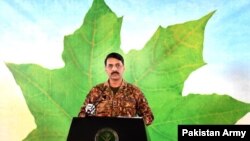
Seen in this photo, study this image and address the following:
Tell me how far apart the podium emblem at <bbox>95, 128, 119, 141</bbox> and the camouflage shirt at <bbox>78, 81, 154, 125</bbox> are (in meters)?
1.11

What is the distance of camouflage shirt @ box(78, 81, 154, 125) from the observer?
3018 millimetres

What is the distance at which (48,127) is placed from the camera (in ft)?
10.1

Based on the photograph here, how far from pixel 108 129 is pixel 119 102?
45.2 inches

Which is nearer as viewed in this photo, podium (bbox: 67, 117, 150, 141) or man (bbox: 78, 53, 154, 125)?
podium (bbox: 67, 117, 150, 141)

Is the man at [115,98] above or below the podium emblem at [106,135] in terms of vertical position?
above

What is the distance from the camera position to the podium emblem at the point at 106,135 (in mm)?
1872

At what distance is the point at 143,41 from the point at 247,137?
0.92 metres

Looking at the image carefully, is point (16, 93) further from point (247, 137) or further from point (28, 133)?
point (247, 137)

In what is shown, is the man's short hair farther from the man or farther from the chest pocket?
the chest pocket

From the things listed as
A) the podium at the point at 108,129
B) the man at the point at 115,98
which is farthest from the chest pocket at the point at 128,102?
the podium at the point at 108,129

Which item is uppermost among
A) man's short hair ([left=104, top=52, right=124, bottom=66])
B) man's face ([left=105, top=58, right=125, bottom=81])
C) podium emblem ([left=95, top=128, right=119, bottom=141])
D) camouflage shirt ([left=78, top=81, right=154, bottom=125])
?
man's short hair ([left=104, top=52, right=124, bottom=66])

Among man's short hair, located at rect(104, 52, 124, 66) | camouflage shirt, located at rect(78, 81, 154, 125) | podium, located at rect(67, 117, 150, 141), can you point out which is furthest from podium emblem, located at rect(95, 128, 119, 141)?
man's short hair, located at rect(104, 52, 124, 66)

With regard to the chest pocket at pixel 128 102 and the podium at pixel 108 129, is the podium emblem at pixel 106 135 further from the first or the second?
the chest pocket at pixel 128 102

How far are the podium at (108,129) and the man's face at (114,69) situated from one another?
1180mm
